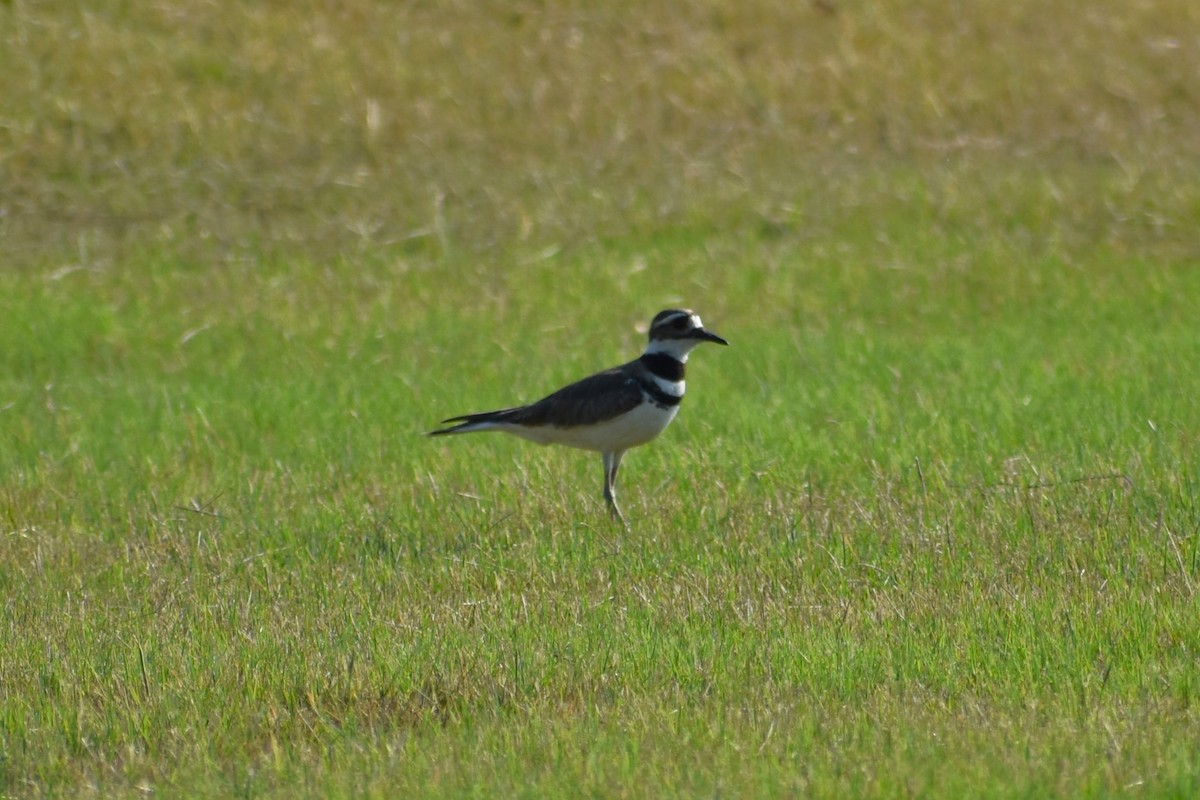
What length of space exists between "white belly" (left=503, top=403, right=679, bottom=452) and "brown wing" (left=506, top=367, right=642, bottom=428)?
4 cm

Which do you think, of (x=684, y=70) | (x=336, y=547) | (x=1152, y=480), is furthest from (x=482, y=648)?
(x=684, y=70)

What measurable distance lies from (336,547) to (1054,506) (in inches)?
140

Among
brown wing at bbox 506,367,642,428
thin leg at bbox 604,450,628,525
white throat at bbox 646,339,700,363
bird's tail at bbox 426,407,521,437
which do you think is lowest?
thin leg at bbox 604,450,628,525

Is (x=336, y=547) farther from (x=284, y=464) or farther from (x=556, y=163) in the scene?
(x=556, y=163)

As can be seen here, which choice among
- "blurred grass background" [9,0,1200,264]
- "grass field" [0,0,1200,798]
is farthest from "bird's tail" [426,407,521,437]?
"blurred grass background" [9,0,1200,264]

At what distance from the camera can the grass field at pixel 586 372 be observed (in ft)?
19.1

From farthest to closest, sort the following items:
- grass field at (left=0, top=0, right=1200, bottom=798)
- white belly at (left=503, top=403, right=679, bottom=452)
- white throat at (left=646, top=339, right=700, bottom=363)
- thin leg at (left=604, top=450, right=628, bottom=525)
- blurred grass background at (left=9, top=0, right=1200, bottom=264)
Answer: blurred grass background at (left=9, top=0, right=1200, bottom=264) < white throat at (left=646, top=339, right=700, bottom=363) < white belly at (left=503, top=403, right=679, bottom=452) < thin leg at (left=604, top=450, right=628, bottom=525) < grass field at (left=0, top=0, right=1200, bottom=798)

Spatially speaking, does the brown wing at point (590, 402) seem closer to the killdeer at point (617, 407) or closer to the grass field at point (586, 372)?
the killdeer at point (617, 407)

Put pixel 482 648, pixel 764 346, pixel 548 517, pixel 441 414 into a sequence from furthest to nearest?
pixel 764 346 < pixel 441 414 < pixel 548 517 < pixel 482 648

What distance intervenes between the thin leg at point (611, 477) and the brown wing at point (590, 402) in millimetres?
320

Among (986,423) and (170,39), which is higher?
(170,39)

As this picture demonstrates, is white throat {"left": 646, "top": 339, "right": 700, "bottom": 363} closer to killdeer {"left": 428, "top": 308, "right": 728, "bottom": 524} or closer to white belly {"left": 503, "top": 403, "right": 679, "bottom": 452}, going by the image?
killdeer {"left": 428, "top": 308, "right": 728, "bottom": 524}

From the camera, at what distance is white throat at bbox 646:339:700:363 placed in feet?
31.8

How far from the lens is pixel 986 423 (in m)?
10.9
